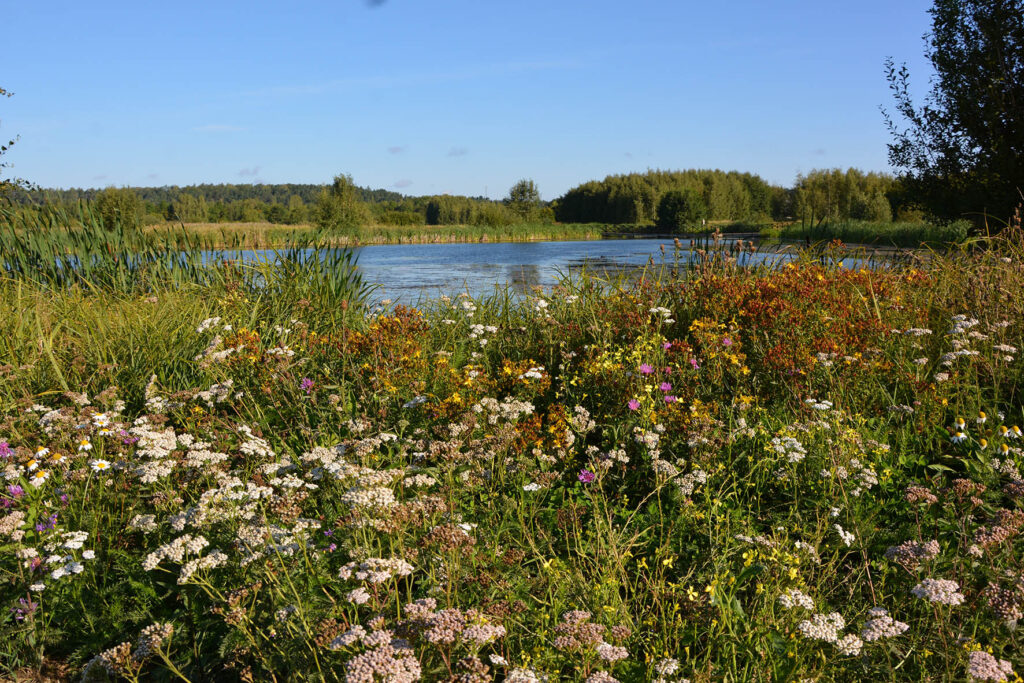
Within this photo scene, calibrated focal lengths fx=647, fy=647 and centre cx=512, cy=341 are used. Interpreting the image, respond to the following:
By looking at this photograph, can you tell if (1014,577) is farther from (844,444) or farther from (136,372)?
(136,372)

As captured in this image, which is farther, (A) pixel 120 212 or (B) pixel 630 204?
(B) pixel 630 204

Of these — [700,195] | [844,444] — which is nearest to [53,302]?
[844,444]

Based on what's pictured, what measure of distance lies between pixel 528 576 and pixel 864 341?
10.0 feet

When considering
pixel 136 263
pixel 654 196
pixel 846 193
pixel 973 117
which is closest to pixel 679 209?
pixel 654 196

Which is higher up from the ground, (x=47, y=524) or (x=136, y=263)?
(x=136, y=263)

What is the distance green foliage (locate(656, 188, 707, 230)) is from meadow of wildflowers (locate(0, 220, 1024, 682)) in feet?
279

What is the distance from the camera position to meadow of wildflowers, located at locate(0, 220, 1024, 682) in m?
1.94

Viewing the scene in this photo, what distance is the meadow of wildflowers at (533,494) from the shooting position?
194cm

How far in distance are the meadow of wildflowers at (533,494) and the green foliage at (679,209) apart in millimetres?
84912

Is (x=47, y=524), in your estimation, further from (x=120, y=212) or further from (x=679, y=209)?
(x=679, y=209)

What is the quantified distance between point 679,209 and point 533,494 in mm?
92430

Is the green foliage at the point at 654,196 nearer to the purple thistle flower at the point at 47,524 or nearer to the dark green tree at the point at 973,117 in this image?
the dark green tree at the point at 973,117

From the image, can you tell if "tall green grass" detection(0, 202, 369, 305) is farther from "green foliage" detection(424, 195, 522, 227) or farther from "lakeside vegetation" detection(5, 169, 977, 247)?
"green foliage" detection(424, 195, 522, 227)

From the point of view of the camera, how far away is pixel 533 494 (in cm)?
315
